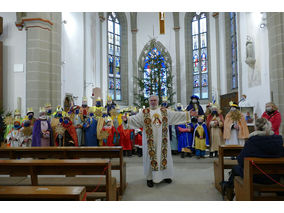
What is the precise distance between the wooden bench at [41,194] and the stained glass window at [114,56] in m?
15.5

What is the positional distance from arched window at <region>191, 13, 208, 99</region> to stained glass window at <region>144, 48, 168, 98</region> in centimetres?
230

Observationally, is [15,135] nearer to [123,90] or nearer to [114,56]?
[123,90]

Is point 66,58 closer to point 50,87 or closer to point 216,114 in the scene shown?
point 50,87

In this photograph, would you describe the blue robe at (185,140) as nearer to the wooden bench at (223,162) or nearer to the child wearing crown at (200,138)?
the child wearing crown at (200,138)

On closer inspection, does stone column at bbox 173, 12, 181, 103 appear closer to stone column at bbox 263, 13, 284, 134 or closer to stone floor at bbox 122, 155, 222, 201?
stone column at bbox 263, 13, 284, 134

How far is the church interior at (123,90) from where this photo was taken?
331 centimetres

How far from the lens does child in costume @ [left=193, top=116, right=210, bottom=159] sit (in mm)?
7129

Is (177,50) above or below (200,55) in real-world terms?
above

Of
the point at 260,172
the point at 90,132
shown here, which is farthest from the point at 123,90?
the point at 260,172

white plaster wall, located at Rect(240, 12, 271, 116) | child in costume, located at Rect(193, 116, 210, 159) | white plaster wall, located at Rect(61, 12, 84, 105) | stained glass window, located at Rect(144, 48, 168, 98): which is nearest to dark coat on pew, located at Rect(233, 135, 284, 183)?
child in costume, located at Rect(193, 116, 210, 159)

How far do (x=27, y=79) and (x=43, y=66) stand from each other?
75 cm

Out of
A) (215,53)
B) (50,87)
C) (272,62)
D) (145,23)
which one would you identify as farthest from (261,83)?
(145,23)

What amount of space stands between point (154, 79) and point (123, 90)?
3073mm

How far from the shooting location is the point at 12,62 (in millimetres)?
9156
